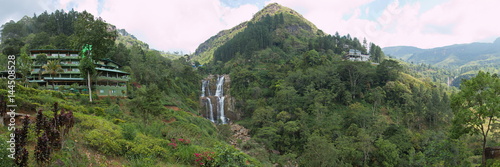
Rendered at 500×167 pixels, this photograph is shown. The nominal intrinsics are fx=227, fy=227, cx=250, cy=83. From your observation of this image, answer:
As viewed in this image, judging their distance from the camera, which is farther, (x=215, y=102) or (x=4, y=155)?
(x=215, y=102)

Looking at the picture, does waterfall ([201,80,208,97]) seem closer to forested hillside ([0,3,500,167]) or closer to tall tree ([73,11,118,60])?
forested hillside ([0,3,500,167])

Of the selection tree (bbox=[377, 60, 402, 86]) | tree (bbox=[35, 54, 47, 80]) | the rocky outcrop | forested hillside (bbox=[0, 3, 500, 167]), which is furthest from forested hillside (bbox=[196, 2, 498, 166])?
tree (bbox=[35, 54, 47, 80])

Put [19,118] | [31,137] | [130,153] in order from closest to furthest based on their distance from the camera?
1. [31,137]
2. [130,153]
3. [19,118]

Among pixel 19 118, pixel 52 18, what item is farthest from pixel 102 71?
pixel 52 18

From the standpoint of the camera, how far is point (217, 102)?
56906mm

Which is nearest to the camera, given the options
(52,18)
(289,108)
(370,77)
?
(289,108)

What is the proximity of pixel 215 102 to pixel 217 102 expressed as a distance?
1.65 ft

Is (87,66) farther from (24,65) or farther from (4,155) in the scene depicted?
(4,155)

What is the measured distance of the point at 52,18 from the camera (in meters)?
57.7

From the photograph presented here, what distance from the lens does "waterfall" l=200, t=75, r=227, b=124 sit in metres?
54.1

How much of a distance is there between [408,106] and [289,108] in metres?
24.8

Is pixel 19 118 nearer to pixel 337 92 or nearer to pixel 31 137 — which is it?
pixel 31 137

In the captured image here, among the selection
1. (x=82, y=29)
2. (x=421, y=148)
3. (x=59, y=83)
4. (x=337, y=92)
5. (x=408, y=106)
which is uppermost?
(x=82, y=29)

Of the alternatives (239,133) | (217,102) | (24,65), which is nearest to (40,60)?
(24,65)
